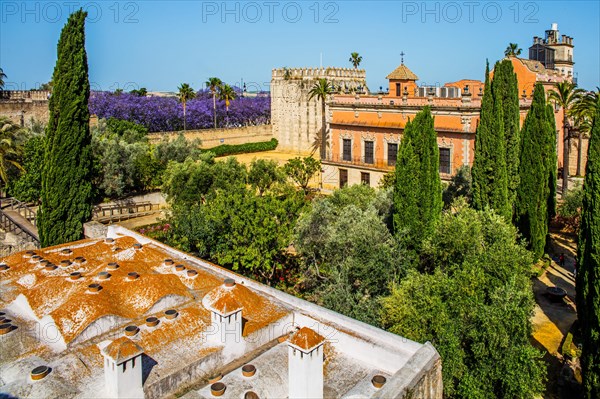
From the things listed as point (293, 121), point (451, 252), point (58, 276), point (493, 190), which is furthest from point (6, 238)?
point (293, 121)

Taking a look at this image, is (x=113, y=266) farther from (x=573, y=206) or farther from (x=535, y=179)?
(x=573, y=206)

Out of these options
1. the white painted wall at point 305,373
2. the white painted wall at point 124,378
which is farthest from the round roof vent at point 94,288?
the white painted wall at point 305,373

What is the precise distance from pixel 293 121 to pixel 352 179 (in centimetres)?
2327

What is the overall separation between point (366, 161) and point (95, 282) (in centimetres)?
2454

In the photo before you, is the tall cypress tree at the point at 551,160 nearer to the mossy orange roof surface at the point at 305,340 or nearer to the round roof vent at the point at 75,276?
the mossy orange roof surface at the point at 305,340

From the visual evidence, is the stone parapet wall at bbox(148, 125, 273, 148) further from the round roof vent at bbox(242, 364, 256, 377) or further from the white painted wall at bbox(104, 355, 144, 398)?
the white painted wall at bbox(104, 355, 144, 398)

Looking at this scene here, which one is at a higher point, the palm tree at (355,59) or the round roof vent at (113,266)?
the palm tree at (355,59)

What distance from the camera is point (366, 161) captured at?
33.4m

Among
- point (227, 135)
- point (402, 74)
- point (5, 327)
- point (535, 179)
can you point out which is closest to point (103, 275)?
point (5, 327)

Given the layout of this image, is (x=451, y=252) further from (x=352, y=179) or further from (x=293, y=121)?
(x=293, y=121)

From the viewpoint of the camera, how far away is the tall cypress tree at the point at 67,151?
19.5 m

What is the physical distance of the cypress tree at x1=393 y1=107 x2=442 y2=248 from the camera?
17141mm

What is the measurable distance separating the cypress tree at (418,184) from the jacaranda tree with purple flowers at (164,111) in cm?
4467

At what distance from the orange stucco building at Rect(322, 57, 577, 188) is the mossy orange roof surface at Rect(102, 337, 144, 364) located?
951 inches
